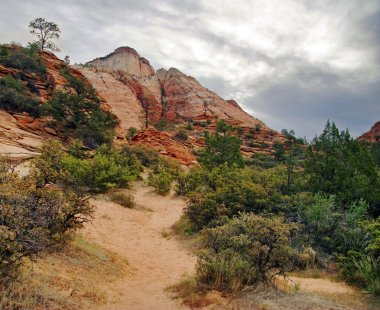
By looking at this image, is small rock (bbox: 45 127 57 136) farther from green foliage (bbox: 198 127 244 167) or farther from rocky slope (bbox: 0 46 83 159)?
green foliage (bbox: 198 127 244 167)

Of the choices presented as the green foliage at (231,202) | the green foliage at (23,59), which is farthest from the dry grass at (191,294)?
the green foliage at (23,59)

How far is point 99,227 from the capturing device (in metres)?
13.7

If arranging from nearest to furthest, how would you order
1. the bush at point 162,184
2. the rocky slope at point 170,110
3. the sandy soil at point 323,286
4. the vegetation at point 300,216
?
the vegetation at point 300,216 → the sandy soil at point 323,286 → the bush at point 162,184 → the rocky slope at point 170,110

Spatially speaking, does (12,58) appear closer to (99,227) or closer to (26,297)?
(99,227)

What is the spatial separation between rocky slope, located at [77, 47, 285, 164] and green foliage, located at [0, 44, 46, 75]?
13.4 meters

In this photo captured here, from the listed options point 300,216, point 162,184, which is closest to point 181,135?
point 162,184

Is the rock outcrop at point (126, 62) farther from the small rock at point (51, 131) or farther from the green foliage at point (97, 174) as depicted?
the green foliage at point (97, 174)

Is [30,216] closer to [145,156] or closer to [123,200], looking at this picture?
[123,200]

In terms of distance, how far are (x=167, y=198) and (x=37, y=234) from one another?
53.9 feet

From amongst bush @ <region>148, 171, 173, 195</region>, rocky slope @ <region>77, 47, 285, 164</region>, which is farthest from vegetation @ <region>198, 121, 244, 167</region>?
rocky slope @ <region>77, 47, 285, 164</region>

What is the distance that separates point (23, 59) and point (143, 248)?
36673 millimetres

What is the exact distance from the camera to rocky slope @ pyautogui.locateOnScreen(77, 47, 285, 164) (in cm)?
4416

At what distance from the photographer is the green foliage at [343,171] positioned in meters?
14.5

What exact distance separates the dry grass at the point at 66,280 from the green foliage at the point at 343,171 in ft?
34.1
